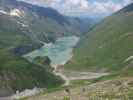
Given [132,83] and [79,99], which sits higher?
[132,83]

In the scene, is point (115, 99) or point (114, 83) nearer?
point (115, 99)

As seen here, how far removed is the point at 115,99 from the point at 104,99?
10.2ft

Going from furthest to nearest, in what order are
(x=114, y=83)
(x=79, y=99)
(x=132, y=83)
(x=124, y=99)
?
(x=114, y=83)
(x=132, y=83)
(x=79, y=99)
(x=124, y=99)

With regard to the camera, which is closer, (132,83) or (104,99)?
(104,99)

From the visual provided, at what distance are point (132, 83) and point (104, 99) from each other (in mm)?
59706

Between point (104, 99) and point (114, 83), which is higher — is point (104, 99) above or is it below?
below

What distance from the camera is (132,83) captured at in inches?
6585

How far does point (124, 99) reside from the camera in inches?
4161

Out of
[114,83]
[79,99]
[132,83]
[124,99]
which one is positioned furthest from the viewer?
[114,83]

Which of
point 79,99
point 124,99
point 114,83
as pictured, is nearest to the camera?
point 124,99

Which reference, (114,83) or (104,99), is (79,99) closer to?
(104,99)

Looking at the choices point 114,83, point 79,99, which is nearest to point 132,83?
point 114,83

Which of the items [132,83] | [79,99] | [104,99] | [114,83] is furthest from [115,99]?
[114,83]

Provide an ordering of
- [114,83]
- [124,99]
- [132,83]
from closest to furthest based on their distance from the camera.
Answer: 1. [124,99]
2. [132,83]
3. [114,83]
